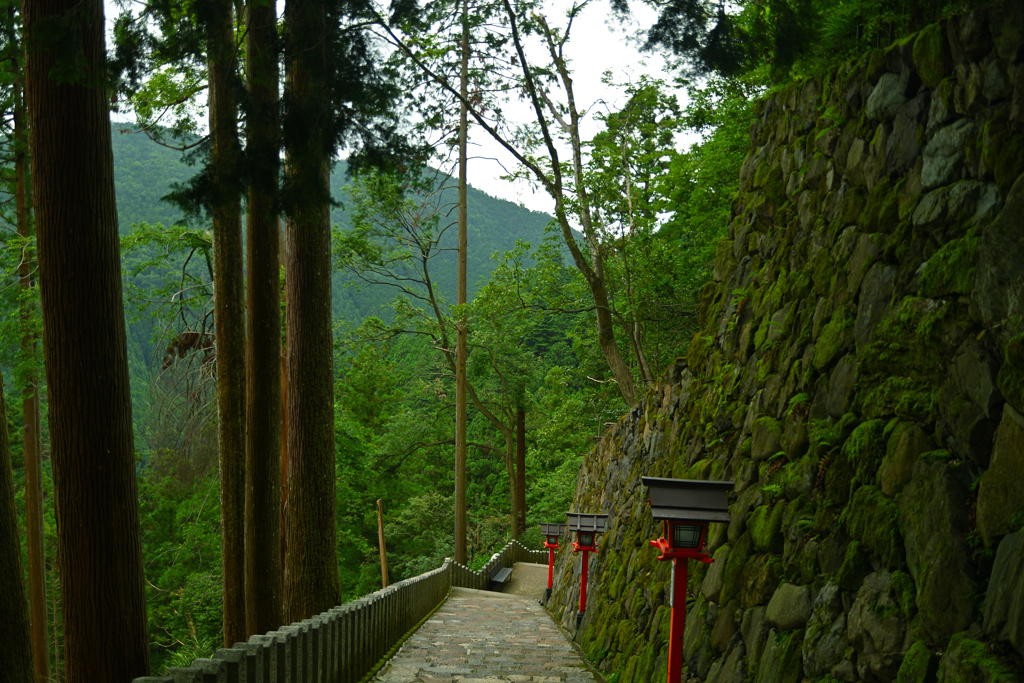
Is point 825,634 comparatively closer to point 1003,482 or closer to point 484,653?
point 1003,482

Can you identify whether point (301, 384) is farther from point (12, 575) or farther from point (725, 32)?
point (725, 32)

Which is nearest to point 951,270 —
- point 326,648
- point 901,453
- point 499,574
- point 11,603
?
point 901,453

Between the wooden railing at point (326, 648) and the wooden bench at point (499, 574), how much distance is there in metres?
10.8

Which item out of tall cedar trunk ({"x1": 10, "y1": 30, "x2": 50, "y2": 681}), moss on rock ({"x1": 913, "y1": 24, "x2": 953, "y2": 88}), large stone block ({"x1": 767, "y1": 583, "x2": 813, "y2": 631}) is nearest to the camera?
large stone block ({"x1": 767, "y1": 583, "x2": 813, "y2": 631})

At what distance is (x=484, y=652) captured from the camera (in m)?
8.36

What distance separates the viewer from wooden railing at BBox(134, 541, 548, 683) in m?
3.77

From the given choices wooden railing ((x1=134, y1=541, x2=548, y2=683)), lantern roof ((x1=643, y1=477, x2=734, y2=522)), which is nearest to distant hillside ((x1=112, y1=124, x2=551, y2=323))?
wooden railing ((x1=134, y1=541, x2=548, y2=683))

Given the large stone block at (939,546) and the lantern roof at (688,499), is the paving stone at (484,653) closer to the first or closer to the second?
the lantern roof at (688,499)

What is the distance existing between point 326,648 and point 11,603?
205cm

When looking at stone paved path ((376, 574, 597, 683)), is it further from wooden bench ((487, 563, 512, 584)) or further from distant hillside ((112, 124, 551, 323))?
distant hillside ((112, 124, 551, 323))

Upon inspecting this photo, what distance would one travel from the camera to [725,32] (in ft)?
16.4

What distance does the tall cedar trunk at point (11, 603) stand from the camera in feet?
15.6

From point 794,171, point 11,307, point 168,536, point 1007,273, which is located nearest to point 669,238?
point 794,171

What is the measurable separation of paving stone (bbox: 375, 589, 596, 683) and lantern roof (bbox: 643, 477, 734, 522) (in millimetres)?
2668
